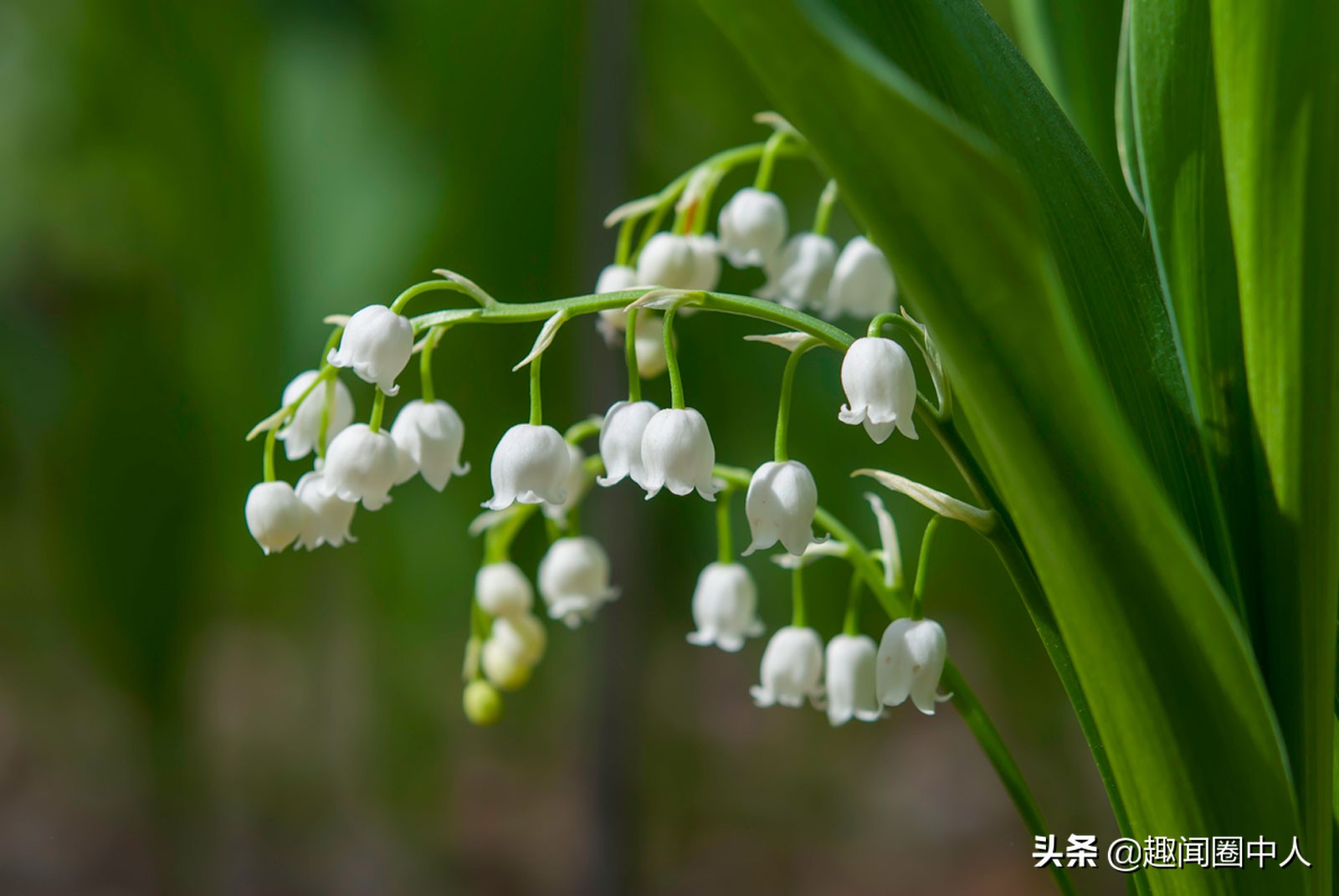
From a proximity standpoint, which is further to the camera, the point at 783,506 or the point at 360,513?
the point at 360,513

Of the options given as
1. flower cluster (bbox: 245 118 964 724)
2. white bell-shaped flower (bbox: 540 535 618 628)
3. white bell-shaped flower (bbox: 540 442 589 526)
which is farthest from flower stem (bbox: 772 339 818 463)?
white bell-shaped flower (bbox: 540 535 618 628)

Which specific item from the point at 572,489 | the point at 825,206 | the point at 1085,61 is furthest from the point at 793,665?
the point at 1085,61

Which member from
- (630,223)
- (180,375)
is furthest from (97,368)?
(630,223)

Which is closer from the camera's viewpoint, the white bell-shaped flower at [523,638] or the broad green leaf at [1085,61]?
the broad green leaf at [1085,61]

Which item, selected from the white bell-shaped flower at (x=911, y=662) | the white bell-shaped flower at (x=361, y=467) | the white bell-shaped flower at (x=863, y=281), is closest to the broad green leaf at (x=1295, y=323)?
the white bell-shaped flower at (x=911, y=662)

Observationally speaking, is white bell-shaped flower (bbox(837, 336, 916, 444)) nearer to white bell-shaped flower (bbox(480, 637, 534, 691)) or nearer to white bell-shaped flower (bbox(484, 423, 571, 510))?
white bell-shaped flower (bbox(484, 423, 571, 510))

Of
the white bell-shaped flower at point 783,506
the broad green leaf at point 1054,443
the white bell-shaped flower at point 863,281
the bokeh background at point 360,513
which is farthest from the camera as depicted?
the bokeh background at point 360,513

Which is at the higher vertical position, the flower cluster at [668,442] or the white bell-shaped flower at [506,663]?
the flower cluster at [668,442]

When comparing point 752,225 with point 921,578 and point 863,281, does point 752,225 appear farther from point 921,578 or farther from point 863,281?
point 921,578

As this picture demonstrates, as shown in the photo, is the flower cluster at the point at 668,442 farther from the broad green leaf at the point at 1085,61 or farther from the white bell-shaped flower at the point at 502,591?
the broad green leaf at the point at 1085,61
